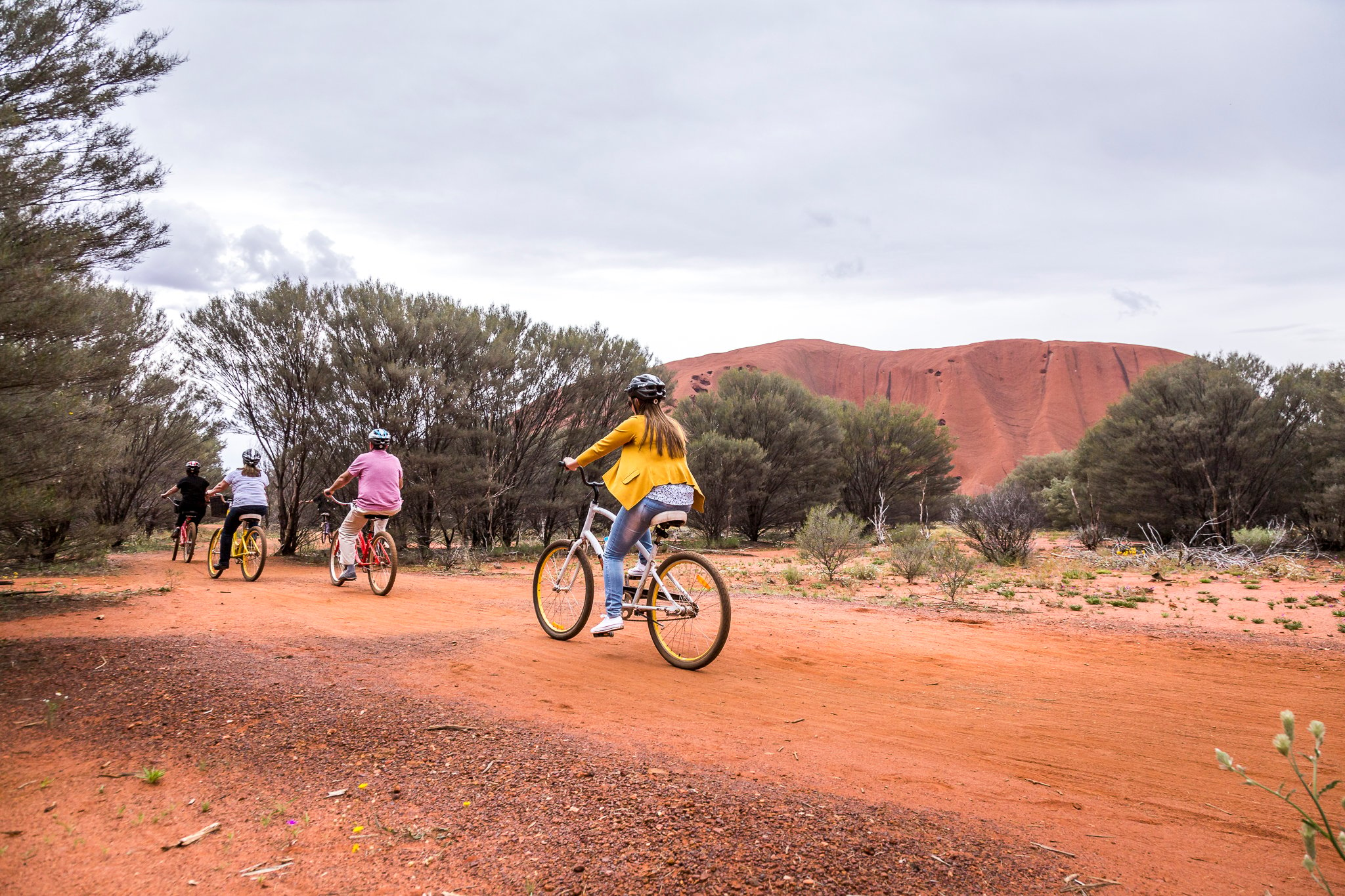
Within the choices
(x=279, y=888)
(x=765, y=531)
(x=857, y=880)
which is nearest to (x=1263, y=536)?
(x=765, y=531)

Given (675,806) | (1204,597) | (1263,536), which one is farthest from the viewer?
(1263,536)

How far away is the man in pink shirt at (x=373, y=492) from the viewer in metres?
9.40

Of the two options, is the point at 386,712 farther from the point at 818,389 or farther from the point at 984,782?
the point at 818,389

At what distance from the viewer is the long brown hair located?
17.7 ft

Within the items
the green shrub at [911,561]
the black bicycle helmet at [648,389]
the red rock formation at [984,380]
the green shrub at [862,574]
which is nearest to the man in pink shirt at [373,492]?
the black bicycle helmet at [648,389]

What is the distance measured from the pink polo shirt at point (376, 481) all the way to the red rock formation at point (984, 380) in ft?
214

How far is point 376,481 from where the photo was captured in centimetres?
945

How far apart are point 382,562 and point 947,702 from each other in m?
7.13

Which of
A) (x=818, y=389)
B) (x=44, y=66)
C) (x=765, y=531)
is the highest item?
(x=818, y=389)

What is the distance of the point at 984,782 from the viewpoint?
11.2ft

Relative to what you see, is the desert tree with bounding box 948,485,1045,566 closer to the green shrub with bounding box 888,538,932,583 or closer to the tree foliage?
the green shrub with bounding box 888,538,932,583

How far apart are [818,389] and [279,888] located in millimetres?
86357

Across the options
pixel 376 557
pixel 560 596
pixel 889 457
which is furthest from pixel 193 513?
pixel 889 457

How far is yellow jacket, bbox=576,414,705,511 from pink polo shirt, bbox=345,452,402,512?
497 centimetres
